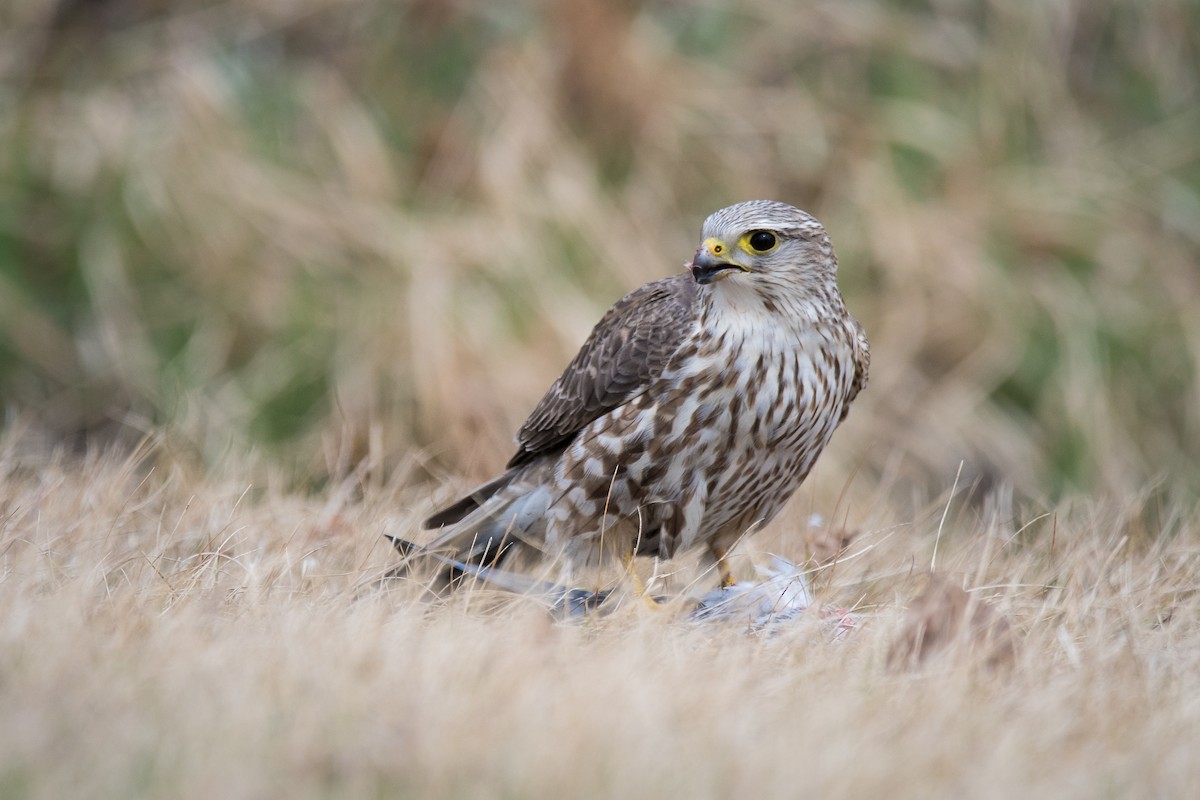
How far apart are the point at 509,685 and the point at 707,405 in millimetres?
1354

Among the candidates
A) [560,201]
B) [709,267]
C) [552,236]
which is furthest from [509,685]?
[560,201]

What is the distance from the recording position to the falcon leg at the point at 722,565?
Result: 3862mm

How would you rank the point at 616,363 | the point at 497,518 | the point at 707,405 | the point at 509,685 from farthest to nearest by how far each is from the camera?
the point at 497,518 → the point at 616,363 → the point at 707,405 → the point at 509,685

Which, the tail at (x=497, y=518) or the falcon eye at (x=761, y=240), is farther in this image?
the tail at (x=497, y=518)

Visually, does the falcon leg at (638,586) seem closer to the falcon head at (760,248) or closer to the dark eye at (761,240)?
the falcon head at (760,248)

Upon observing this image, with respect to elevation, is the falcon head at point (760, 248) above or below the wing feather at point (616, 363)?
above

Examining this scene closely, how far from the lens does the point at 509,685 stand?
8.20ft

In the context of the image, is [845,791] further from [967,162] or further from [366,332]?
[967,162]

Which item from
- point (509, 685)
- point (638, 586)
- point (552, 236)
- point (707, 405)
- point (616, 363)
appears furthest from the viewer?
point (552, 236)

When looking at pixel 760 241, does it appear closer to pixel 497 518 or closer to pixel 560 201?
pixel 497 518

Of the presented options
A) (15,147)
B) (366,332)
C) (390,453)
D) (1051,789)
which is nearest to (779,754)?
(1051,789)

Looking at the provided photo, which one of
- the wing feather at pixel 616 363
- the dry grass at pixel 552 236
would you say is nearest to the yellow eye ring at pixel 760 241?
the wing feather at pixel 616 363

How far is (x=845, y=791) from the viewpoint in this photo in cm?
223

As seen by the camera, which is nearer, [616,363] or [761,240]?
[761,240]
